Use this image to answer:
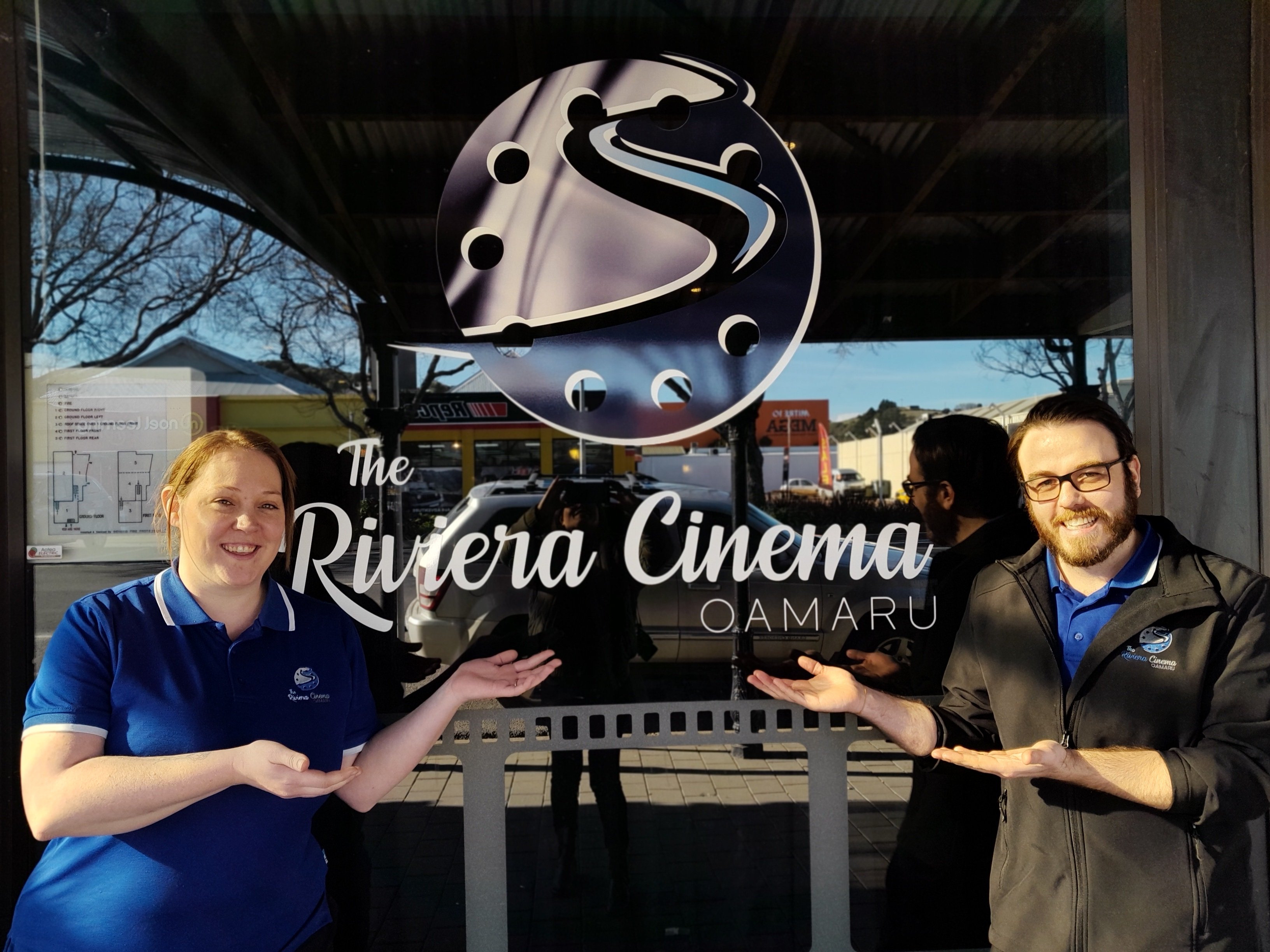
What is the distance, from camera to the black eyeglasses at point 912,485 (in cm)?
268

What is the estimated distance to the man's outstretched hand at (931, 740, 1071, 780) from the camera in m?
1.61

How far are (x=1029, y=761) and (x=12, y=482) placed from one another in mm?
2556

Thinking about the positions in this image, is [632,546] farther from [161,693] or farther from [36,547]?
[36,547]

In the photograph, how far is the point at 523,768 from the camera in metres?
2.50

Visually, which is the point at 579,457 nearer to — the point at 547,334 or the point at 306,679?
the point at 547,334

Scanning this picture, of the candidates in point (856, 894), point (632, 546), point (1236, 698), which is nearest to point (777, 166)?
point (632, 546)

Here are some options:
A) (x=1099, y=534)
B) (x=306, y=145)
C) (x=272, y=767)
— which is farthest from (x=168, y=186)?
(x=1099, y=534)

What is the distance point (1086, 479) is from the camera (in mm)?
1800

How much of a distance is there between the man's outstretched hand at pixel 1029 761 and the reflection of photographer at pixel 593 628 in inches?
40.9

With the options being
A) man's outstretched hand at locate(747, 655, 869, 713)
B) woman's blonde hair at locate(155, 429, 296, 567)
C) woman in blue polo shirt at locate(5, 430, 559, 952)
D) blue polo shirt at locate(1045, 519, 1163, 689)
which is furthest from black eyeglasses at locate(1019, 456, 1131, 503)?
woman's blonde hair at locate(155, 429, 296, 567)

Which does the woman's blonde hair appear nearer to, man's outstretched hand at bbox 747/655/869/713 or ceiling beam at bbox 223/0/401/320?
ceiling beam at bbox 223/0/401/320

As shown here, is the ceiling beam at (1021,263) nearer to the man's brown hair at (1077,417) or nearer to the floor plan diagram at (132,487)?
the man's brown hair at (1077,417)

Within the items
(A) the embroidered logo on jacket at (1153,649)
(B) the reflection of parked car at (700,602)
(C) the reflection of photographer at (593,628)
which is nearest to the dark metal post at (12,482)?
(B) the reflection of parked car at (700,602)

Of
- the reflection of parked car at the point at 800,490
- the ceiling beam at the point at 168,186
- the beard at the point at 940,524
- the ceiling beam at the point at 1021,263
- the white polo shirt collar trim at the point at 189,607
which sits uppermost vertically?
the ceiling beam at the point at 168,186
